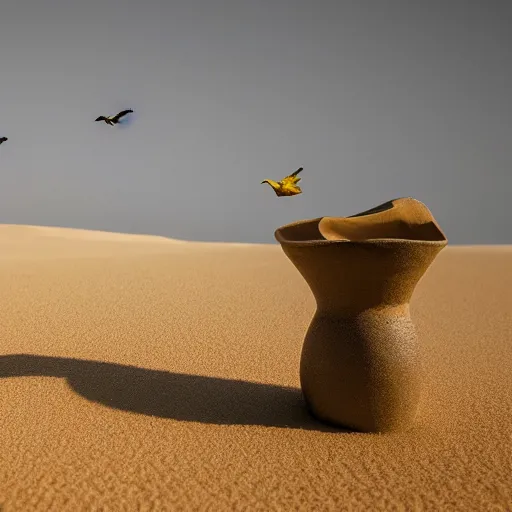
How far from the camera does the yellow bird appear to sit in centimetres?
299

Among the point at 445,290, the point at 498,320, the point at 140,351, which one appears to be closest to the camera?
the point at 140,351

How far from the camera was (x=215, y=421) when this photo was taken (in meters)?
2.78

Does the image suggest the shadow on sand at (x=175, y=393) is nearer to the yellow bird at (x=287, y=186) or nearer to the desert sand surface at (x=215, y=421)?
the desert sand surface at (x=215, y=421)

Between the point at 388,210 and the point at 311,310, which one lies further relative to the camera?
the point at 311,310

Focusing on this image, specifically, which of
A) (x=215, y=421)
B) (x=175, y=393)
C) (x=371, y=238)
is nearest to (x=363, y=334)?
(x=371, y=238)

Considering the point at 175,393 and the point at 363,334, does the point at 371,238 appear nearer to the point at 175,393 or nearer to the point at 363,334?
the point at 363,334

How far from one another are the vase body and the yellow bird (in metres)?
0.36

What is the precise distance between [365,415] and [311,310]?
12.1 feet

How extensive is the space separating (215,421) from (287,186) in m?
1.37

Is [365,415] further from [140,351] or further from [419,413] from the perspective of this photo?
[140,351]

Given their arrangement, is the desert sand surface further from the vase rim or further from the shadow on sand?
the vase rim

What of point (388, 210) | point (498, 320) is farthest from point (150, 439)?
point (498, 320)

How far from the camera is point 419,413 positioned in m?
2.97

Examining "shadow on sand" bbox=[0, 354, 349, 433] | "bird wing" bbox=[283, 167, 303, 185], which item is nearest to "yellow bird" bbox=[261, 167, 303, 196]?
"bird wing" bbox=[283, 167, 303, 185]
